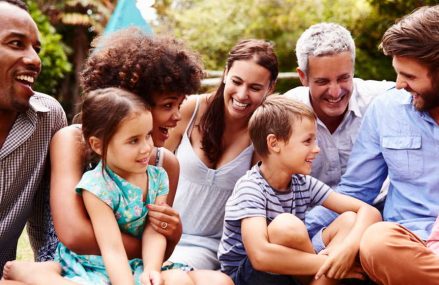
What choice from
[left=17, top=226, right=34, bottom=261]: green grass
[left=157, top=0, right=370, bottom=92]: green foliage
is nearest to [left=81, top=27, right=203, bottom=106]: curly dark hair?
[left=17, top=226, right=34, bottom=261]: green grass

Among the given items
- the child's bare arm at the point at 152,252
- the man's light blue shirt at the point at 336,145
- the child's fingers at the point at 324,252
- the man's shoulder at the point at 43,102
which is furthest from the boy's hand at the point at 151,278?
the man's light blue shirt at the point at 336,145

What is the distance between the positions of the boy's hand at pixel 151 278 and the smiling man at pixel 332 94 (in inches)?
56.4

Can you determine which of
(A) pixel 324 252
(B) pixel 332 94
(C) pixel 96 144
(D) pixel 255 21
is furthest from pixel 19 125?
(D) pixel 255 21

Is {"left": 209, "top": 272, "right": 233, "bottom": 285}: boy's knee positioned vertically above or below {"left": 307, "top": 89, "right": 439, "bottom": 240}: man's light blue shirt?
below

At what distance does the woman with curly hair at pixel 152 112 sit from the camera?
106 inches

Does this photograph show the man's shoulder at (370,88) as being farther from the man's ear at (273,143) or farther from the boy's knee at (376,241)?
the boy's knee at (376,241)

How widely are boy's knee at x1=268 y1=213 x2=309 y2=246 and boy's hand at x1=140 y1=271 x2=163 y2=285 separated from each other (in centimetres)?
55

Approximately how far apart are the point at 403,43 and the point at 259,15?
23.5 feet

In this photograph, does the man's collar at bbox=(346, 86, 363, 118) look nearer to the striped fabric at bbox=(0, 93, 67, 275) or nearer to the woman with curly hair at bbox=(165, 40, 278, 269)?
the woman with curly hair at bbox=(165, 40, 278, 269)

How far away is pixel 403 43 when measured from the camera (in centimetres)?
311

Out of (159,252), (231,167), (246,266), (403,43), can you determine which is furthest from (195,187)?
Result: (403,43)

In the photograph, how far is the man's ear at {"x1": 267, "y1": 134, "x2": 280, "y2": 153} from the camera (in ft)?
10.0

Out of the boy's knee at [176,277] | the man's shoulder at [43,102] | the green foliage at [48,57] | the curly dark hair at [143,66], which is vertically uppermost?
the curly dark hair at [143,66]

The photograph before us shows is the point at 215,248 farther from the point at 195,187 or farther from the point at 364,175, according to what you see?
the point at 364,175
